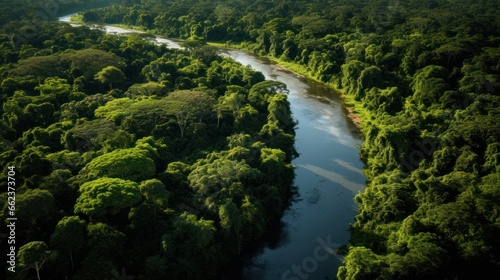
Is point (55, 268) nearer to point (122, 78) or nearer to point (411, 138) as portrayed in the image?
point (411, 138)

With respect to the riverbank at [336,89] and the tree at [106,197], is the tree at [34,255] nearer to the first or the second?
the tree at [106,197]

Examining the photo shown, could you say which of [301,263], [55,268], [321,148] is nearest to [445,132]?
[321,148]

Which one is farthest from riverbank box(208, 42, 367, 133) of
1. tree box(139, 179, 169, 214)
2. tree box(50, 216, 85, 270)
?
tree box(50, 216, 85, 270)

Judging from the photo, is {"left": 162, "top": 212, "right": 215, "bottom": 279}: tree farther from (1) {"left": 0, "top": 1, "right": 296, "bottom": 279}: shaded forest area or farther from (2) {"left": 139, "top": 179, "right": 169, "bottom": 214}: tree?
→ (2) {"left": 139, "top": 179, "right": 169, "bottom": 214}: tree

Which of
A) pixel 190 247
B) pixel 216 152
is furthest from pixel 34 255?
pixel 216 152

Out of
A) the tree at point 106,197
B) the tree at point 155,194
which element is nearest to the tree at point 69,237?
the tree at point 106,197
